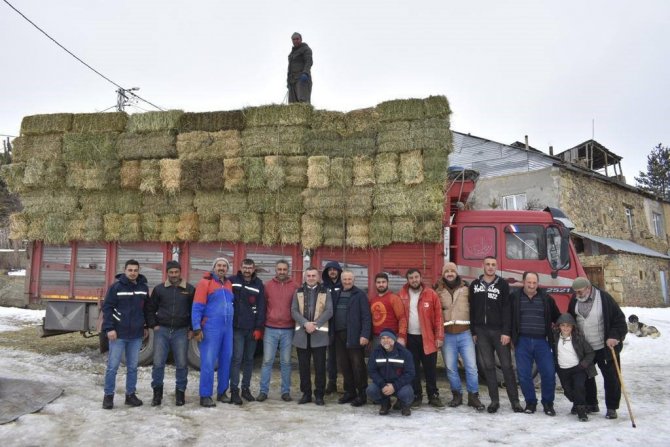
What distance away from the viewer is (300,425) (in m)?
5.13

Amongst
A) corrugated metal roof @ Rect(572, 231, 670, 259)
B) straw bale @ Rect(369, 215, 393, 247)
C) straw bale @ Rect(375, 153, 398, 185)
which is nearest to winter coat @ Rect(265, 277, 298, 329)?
straw bale @ Rect(369, 215, 393, 247)

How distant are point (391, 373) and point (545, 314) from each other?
208cm

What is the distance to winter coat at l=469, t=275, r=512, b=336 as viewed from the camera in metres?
5.95

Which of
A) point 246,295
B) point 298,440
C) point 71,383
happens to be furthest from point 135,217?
point 298,440

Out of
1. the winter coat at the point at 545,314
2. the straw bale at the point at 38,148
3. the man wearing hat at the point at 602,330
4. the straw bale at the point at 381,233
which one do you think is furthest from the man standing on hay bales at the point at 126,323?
the man wearing hat at the point at 602,330

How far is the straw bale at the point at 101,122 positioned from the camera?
9.18 m

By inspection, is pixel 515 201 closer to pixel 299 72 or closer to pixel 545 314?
pixel 299 72

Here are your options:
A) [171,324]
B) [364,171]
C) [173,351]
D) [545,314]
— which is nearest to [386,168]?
[364,171]

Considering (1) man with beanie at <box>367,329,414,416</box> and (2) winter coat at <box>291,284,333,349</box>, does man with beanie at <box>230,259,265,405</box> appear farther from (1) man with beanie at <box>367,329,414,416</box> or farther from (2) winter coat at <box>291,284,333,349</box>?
(1) man with beanie at <box>367,329,414,416</box>

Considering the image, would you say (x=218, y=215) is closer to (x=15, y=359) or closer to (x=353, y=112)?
(x=353, y=112)

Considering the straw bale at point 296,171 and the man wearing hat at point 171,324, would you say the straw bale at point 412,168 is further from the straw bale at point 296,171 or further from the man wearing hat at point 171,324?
the man wearing hat at point 171,324

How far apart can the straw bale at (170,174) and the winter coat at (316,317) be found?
143 inches

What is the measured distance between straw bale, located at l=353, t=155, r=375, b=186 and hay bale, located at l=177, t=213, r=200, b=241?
9.86ft

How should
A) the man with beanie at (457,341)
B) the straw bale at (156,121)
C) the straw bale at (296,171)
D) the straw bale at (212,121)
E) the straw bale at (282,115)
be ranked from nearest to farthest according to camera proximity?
the man with beanie at (457,341)
the straw bale at (296,171)
the straw bale at (282,115)
the straw bale at (212,121)
the straw bale at (156,121)
